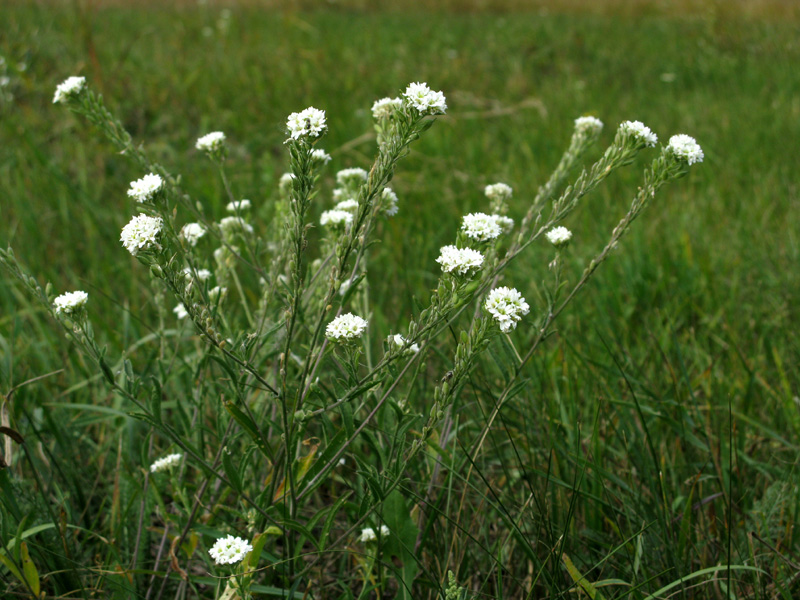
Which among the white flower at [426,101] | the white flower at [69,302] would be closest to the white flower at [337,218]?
the white flower at [426,101]

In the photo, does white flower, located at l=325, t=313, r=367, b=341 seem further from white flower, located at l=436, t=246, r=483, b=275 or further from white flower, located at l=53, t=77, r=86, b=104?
white flower, located at l=53, t=77, r=86, b=104

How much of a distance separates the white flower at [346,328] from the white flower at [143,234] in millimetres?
322

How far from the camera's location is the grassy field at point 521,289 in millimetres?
1444

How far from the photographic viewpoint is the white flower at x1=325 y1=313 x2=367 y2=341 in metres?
1.17

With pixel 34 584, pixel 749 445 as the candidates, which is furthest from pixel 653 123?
pixel 34 584

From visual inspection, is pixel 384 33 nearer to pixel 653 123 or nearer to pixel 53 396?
pixel 653 123

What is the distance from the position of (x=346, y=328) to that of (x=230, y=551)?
0.44 meters

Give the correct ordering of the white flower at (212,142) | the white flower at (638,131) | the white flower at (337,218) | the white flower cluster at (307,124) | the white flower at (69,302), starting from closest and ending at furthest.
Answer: the white flower cluster at (307,124) < the white flower at (69,302) < the white flower at (638,131) < the white flower at (337,218) < the white flower at (212,142)

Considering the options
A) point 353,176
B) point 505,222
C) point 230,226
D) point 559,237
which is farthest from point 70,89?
point 559,237

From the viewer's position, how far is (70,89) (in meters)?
1.61

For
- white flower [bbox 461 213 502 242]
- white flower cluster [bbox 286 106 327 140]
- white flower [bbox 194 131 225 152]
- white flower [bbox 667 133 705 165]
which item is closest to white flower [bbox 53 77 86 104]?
white flower [bbox 194 131 225 152]

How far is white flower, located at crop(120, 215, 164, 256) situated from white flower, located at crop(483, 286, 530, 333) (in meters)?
0.58

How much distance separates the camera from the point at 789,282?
250 cm

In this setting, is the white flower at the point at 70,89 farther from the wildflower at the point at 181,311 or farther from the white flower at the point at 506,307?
the white flower at the point at 506,307
